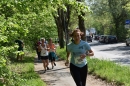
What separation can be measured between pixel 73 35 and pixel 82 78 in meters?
1.02

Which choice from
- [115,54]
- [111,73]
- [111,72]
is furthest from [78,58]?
[115,54]

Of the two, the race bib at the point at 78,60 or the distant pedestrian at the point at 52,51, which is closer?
the race bib at the point at 78,60

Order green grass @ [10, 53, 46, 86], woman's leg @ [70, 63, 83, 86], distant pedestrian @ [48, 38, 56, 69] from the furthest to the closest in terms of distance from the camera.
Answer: distant pedestrian @ [48, 38, 56, 69], green grass @ [10, 53, 46, 86], woman's leg @ [70, 63, 83, 86]

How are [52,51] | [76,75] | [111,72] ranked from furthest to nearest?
[52,51], [111,72], [76,75]

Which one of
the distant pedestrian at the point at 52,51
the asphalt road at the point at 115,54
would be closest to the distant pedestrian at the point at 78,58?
the distant pedestrian at the point at 52,51

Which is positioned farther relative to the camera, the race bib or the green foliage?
the green foliage

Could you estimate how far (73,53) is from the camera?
6.80m

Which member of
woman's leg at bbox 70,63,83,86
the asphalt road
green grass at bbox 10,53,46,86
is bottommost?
the asphalt road

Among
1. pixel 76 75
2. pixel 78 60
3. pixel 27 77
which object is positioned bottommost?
pixel 27 77

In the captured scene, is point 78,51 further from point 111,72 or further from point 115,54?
point 115,54

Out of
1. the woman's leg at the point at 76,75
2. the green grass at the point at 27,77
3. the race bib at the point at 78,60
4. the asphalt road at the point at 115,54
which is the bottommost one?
the asphalt road at the point at 115,54

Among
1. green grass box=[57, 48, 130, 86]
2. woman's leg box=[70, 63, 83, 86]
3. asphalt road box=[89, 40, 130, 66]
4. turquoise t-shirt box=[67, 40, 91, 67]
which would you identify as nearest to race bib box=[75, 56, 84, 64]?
turquoise t-shirt box=[67, 40, 91, 67]

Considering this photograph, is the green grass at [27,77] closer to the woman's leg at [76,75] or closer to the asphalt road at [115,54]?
the woman's leg at [76,75]

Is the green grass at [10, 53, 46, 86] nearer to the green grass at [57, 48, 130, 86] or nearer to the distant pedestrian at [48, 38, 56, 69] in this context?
the distant pedestrian at [48, 38, 56, 69]
